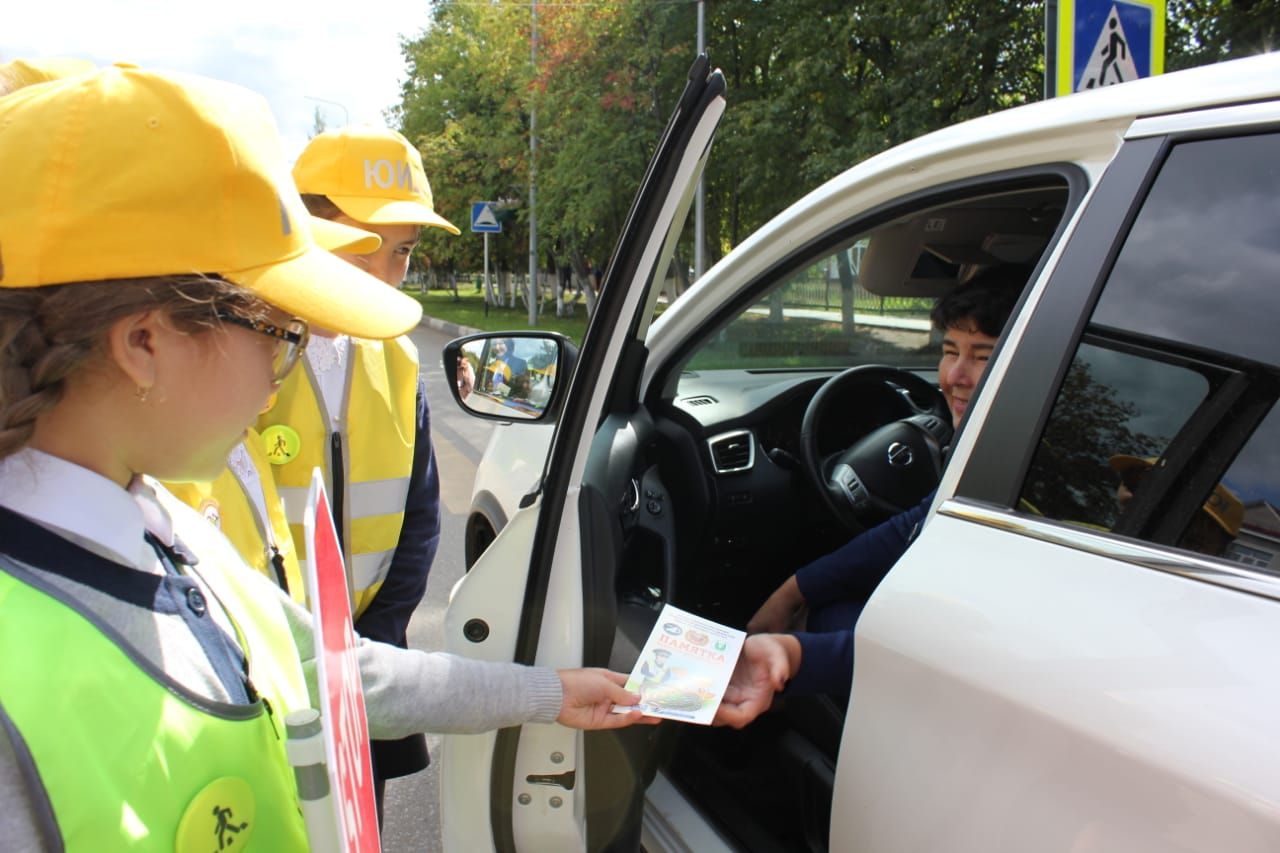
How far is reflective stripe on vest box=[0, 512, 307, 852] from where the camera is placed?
2.36 ft

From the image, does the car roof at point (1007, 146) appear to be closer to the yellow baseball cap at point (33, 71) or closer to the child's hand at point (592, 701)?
the child's hand at point (592, 701)

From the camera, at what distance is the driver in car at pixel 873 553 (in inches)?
66.9

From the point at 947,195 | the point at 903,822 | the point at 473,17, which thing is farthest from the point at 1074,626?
the point at 473,17

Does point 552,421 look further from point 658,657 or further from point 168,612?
point 168,612

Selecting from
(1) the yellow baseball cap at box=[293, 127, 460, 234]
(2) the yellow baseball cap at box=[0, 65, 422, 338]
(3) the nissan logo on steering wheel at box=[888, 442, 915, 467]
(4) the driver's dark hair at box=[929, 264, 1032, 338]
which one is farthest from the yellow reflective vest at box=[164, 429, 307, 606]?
(3) the nissan logo on steering wheel at box=[888, 442, 915, 467]

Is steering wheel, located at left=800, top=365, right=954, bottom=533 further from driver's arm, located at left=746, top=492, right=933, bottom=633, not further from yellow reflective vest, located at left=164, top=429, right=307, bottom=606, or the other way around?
yellow reflective vest, located at left=164, top=429, right=307, bottom=606

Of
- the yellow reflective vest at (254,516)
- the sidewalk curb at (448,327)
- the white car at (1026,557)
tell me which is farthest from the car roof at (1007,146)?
the sidewalk curb at (448,327)

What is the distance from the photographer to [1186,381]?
3.82ft

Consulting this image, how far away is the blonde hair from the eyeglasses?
0.29 feet

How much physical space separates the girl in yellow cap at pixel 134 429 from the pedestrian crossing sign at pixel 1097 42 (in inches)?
145

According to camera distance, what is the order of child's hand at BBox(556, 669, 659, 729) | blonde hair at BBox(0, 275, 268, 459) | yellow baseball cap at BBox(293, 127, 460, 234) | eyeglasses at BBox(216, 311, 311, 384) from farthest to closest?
yellow baseball cap at BBox(293, 127, 460, 234), child's hand at BBox(556, 669, 659, 729), eyeglasses at BBox(216, 311, 311, 384), blonde hair at BBox(0, 275, 268, 459)

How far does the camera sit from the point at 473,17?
2903 centimetres

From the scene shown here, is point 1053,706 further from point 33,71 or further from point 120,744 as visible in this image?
point 33,71

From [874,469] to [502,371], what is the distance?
1.20 meters
